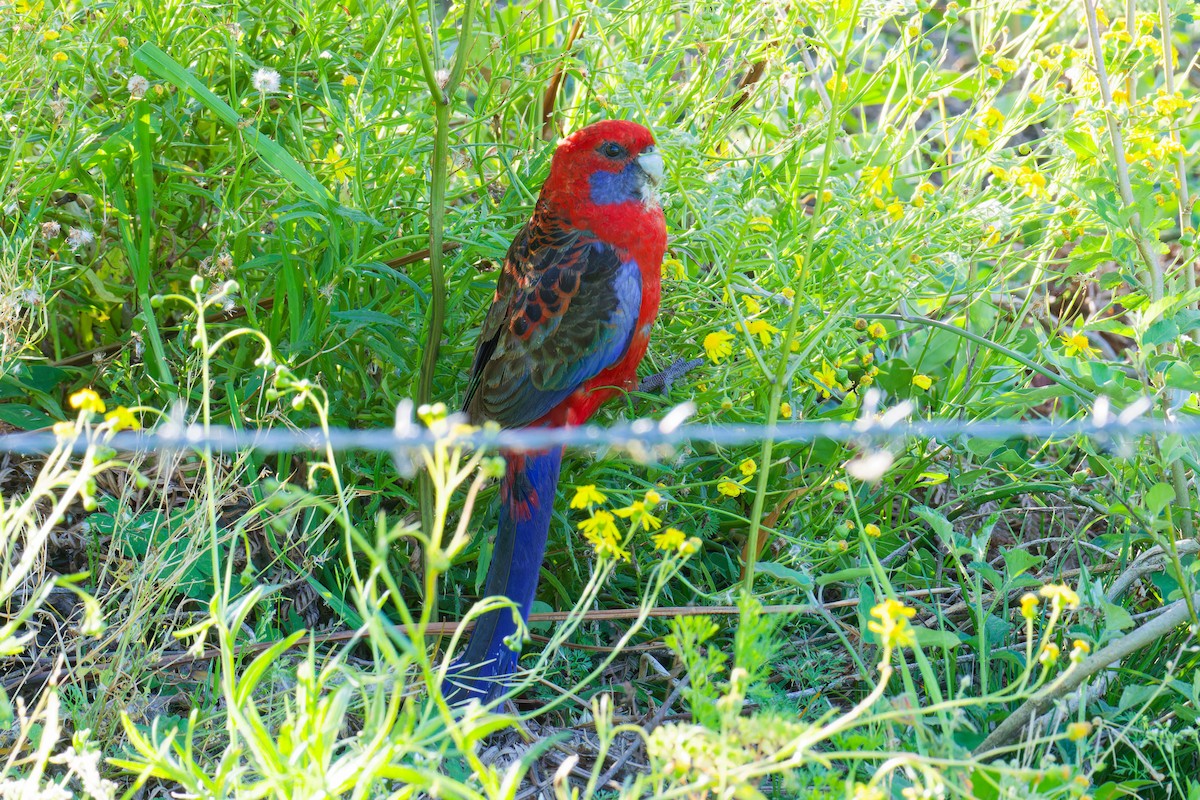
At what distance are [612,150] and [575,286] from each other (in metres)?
0.25

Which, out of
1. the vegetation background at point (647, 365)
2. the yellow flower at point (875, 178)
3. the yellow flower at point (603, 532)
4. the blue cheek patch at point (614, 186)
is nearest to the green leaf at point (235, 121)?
the vegetation background at point (647, 365)

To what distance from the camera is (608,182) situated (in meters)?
1.95

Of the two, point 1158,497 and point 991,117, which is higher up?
point 991,117

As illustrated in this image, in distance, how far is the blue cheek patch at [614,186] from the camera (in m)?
1.95

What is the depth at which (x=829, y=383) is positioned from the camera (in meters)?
1.91

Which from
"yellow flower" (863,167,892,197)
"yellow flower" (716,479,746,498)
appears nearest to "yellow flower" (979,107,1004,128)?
"yellow flower" (863,167,892,197)

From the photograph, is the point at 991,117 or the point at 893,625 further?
the point at 991,117

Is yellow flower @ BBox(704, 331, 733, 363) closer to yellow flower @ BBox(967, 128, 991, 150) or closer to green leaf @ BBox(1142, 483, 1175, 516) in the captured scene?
yellow flower @ BBox(967, 128, 991, 150)

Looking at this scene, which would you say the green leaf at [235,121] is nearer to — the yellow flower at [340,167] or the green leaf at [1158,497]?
the yellow flower at [340,167]

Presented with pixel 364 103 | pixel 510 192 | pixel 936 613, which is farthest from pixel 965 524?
pixel 364 103

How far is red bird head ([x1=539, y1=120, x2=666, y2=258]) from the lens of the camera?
1.95 metres

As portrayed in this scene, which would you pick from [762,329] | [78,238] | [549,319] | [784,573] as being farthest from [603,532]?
[78,238]

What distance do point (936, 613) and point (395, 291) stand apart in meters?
1.07

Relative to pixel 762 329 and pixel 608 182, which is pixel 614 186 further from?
pixel 762 329
